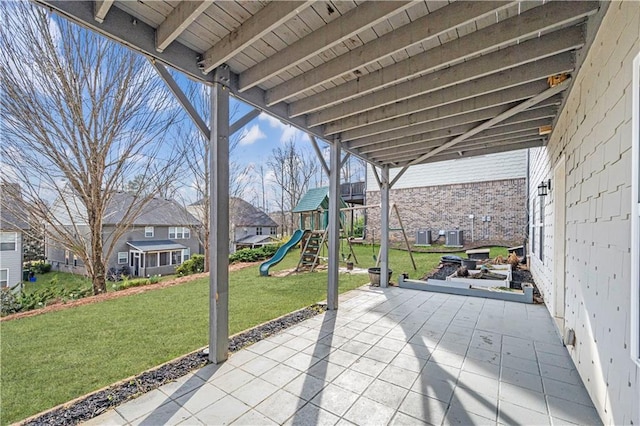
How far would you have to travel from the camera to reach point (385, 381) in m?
2.52

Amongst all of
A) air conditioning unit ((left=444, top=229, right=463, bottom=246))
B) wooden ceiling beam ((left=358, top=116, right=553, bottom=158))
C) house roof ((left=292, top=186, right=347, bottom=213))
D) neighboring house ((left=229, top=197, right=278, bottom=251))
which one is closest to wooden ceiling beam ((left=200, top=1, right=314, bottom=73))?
wooden ceiling beam ((left=358, top=116, right=553, bottom=158))

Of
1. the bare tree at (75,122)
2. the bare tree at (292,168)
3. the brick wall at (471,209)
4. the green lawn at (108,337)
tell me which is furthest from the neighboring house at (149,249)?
the brick wall at (471,209)

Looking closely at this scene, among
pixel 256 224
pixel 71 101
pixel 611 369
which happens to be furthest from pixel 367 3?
pixel 256 224

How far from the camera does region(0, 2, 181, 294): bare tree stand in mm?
6664

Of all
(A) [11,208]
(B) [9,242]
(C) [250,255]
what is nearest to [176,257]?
(B) [9,242]

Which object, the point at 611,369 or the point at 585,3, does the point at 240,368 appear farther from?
the point at 585,3

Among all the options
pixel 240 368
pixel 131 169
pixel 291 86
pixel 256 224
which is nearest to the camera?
pixel 240 368

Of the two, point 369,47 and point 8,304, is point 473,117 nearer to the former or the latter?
point 369,47

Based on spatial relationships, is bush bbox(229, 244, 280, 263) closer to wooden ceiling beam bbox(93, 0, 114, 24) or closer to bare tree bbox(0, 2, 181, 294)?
bare tree bbox(0, 2, 181, 294)

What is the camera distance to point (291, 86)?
3.30 meters

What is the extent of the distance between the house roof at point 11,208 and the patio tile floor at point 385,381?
8.29 m

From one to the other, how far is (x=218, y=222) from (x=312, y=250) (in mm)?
7244

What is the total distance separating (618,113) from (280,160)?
20798 millimetres

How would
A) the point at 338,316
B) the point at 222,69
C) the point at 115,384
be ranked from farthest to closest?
the point at 338,316 → the point at 222,69 → the point at 115,384
